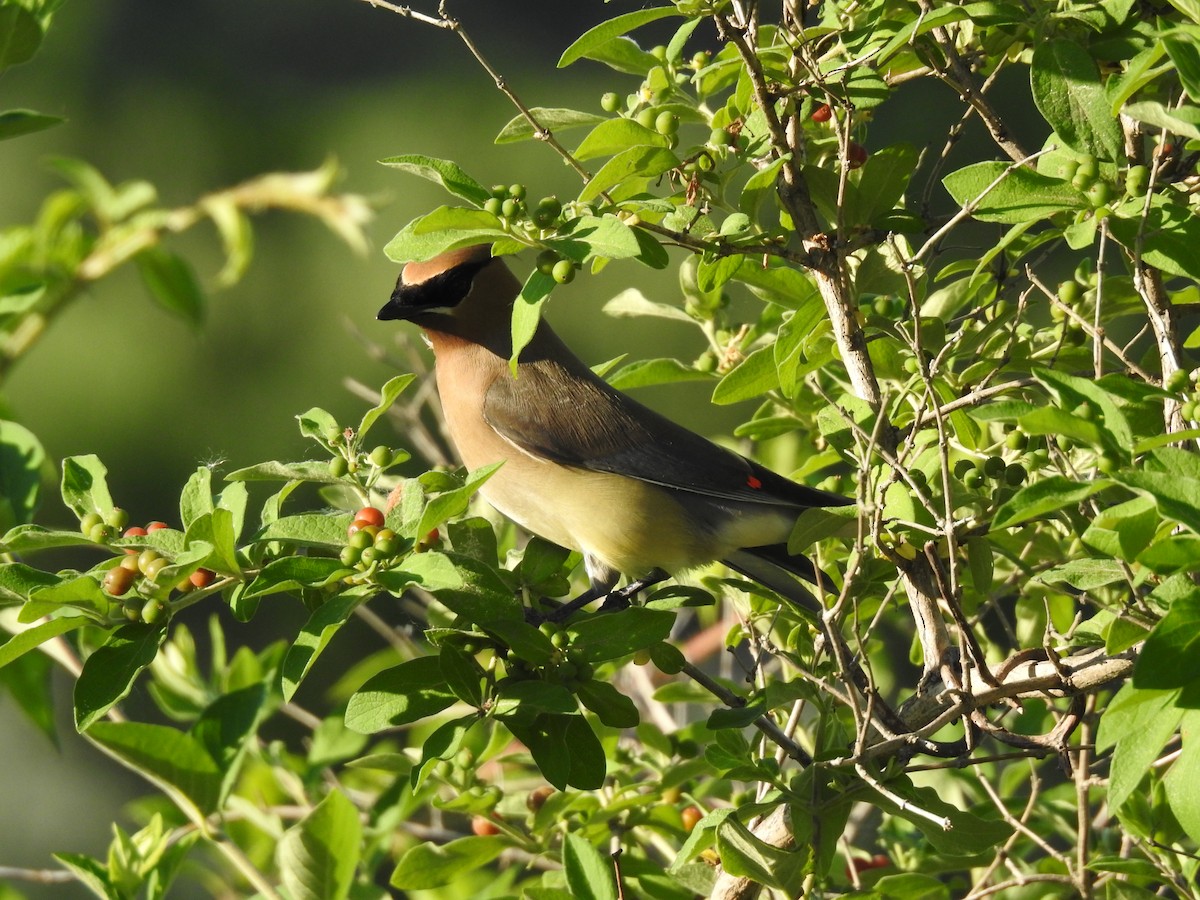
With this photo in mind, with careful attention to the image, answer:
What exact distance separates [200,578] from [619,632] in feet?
1.81

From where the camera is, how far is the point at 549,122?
2094 millimetres

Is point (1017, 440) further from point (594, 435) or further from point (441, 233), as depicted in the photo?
point (594, 435)

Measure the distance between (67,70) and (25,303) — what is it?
555 inches

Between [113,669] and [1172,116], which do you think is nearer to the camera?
[1172,116]

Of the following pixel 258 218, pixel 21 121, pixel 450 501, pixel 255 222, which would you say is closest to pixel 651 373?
pixel 450 501

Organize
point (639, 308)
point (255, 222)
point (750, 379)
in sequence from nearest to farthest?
point (750, 379), point (639, 308), point (255, 222)

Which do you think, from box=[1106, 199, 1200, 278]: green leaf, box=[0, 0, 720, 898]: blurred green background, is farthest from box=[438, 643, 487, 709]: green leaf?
box=[0, 0, 720, 898]: blurred green background

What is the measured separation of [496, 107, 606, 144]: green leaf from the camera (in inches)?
81.8

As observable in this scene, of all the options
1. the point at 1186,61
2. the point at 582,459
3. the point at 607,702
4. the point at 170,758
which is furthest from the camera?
the point at 582,459

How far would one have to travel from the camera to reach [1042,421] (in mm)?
1521

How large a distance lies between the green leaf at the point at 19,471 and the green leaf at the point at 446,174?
2.49 ft

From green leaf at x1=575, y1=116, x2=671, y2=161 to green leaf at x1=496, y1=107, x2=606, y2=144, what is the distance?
99 mm

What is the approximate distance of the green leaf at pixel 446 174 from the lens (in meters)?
1.83

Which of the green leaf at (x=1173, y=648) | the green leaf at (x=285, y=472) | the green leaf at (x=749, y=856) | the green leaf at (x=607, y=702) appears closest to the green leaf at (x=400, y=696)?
the green leaf at (x=607, y=702)
